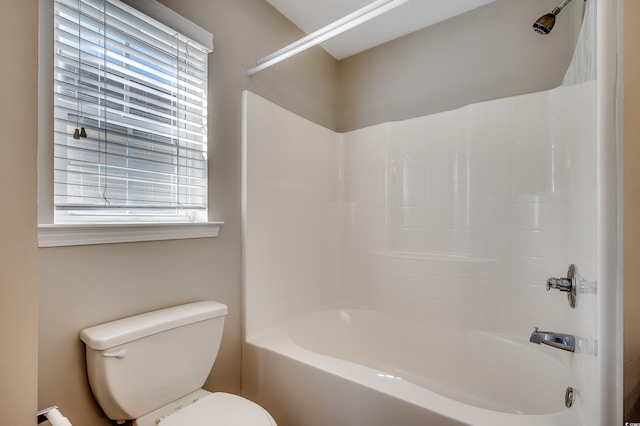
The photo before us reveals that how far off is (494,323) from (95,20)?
247cm

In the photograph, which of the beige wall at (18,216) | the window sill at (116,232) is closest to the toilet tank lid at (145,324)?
the window sill at (116,232)

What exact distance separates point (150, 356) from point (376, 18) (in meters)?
2.31

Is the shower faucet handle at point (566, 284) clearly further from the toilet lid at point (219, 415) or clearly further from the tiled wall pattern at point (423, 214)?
the toilet lid at point (219, 415)

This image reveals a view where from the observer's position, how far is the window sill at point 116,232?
1022 millimetres

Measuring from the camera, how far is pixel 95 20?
3.78 feet

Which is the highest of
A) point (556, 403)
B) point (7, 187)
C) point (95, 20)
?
point (95, 20)

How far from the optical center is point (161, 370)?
1189 millimetres

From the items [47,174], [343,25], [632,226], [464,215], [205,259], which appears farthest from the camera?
[464,215]

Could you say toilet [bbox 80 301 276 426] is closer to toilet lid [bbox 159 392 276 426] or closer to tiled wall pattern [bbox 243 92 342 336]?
toilet lid [bbox 159 392 276 426]

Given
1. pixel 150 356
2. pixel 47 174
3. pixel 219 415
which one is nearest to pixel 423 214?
pixel 219 415

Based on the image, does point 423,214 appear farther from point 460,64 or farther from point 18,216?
point 18,216

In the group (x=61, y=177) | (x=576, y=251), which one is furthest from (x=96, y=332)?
(x=576, y=251)

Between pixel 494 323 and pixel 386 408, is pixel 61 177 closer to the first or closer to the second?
pixel 386 408

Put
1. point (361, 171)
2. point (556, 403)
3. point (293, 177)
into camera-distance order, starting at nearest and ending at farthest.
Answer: point (556, 403)
point (293, 177)
point (361, 171)
